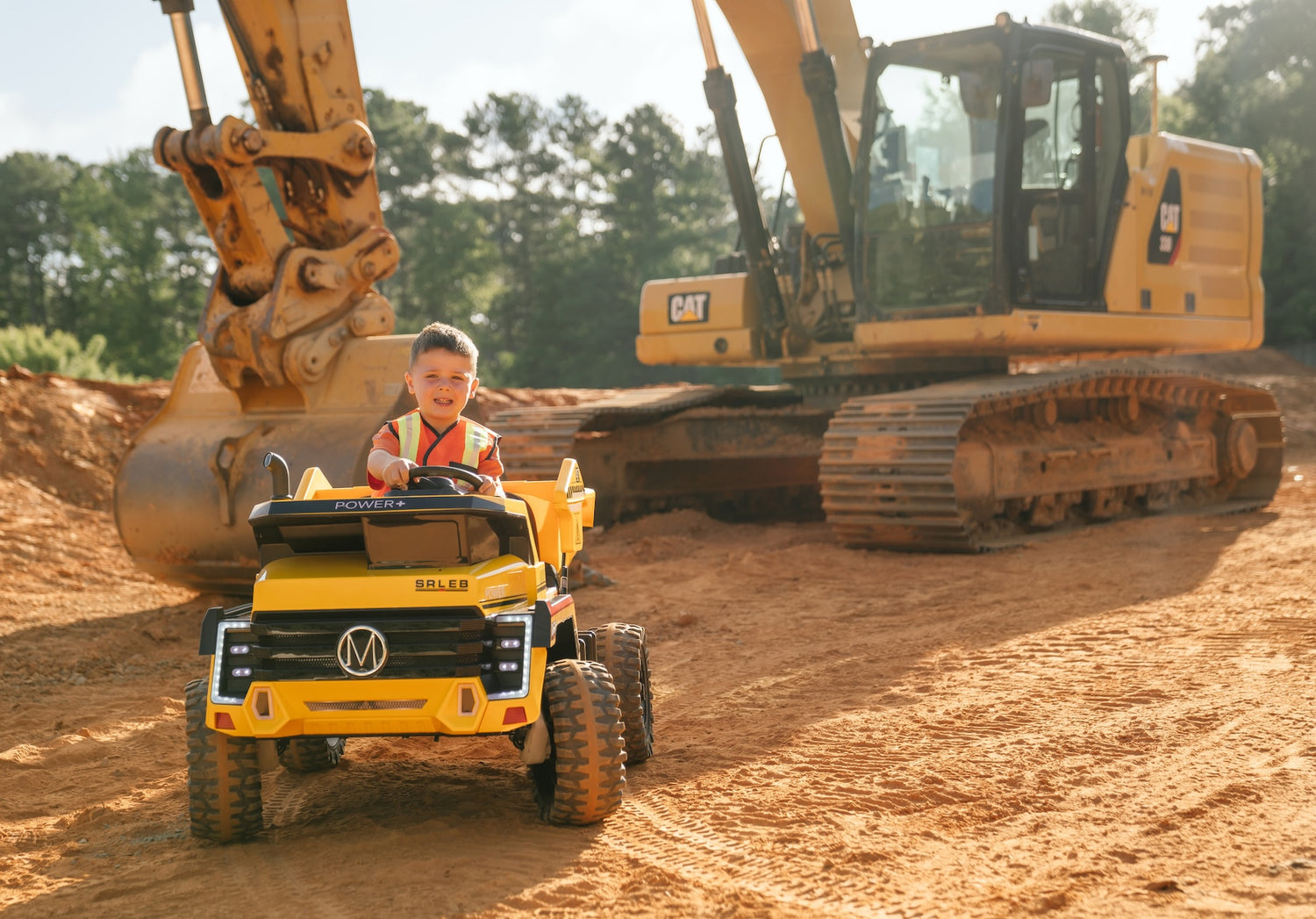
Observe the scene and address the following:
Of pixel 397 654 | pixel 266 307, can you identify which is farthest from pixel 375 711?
pixel 266 307

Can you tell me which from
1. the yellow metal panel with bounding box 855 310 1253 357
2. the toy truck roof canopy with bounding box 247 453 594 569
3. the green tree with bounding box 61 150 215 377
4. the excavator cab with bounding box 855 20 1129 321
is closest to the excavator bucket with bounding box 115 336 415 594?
the toy truck roof canopy with bounding box 247 453 594 569

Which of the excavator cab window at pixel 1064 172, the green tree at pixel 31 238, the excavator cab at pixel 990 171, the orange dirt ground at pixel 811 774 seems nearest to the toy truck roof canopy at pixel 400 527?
the orange dirt ground at pixel 811 774

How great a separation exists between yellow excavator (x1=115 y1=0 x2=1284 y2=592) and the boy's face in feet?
9.32

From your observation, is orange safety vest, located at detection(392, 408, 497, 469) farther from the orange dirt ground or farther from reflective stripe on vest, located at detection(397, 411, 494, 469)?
the orange dirt ground

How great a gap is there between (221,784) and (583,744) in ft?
3.21

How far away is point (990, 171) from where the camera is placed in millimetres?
9492

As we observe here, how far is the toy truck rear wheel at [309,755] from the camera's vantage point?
14.4ft

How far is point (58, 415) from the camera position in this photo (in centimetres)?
1310

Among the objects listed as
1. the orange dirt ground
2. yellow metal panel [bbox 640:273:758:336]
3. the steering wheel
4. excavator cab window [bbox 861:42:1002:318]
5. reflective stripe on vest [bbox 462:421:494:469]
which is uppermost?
excavator cab window [bbox 861:42:1002:318]

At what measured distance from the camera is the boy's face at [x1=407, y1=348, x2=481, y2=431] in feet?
13.0

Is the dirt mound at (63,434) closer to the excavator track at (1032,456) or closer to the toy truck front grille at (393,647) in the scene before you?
the excavator track at (1032,456)

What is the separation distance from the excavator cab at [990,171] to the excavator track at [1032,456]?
716 millimetres

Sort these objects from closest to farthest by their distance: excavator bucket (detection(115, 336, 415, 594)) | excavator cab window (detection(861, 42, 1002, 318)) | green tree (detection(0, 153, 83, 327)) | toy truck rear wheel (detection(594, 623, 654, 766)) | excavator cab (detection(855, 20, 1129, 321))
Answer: toy truck rear wheel (detection(594, 623, 654, 766)) < excavator bucket (detection(115, 336, 415, 594)) < excavator cab (detection(855, 20, 1129, 321)) < excavator cab window (detection(861, 42, 1002, 318)) < green tree (detection(0, 153, 83, 327))

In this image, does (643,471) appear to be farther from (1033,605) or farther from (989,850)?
(989,850)
